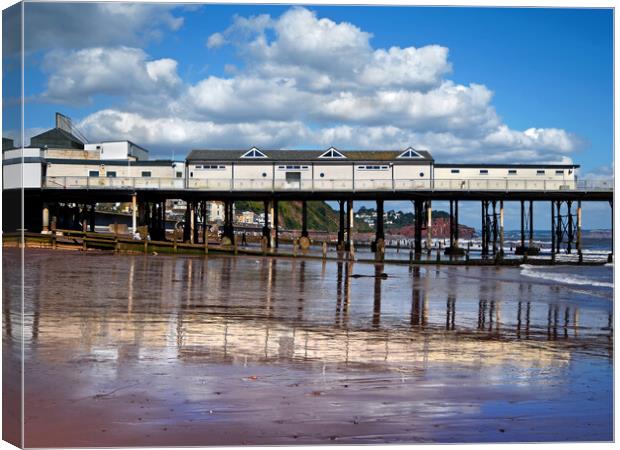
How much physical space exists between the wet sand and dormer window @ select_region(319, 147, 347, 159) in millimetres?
38295

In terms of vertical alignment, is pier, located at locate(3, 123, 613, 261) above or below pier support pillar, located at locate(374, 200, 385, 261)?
above

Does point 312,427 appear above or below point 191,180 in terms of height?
below

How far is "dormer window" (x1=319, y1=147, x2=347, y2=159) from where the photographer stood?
191ft

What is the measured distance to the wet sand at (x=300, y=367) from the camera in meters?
7.30

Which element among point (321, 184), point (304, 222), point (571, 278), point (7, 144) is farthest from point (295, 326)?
point (304, 222)

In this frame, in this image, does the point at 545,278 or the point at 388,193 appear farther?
the point at 388,193

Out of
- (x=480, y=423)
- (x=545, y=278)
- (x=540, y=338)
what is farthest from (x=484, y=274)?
(x=480, y=423)

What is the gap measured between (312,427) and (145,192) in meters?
48.3

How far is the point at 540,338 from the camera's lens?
45.3ft

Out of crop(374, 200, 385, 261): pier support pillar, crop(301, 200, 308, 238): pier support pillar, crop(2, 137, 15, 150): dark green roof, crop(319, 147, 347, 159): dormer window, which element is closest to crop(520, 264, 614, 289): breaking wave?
crop(374, 200, 385, 261): pier support pillar

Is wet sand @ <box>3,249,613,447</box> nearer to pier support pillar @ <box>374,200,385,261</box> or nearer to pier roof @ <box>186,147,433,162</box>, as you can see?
pier support pillar @ <box>374,200,385,261</box>

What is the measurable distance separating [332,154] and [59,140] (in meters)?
26.5

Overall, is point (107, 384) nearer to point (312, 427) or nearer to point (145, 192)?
point (312, 427)

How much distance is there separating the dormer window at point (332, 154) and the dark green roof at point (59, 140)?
23.9 m
